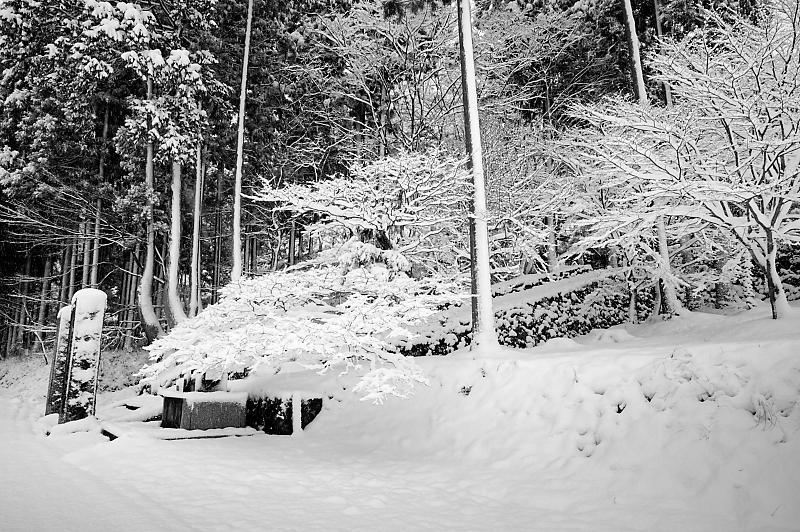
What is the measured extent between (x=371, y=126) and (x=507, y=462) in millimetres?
11813

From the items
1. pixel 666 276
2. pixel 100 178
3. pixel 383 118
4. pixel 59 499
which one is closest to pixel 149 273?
pixel 100 178

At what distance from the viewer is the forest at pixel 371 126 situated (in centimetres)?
957

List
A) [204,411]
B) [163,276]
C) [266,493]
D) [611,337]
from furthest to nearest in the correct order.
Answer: [163,276] < [611,337] < [204,411] < [266,493]

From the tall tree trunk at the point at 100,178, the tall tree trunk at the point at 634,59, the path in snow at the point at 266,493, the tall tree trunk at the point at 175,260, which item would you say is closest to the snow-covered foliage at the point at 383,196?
the path in snow at the point at 266,493

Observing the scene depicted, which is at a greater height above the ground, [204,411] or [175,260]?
[175,260]

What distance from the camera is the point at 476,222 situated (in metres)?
8.34

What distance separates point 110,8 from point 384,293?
35.5ft

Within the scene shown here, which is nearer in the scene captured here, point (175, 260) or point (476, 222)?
point (476, 222)

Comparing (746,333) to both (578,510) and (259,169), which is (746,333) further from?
(259,169)

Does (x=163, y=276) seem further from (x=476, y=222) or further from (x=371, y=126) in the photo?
(x=476, y=222)

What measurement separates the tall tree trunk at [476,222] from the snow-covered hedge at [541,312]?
7.48ft

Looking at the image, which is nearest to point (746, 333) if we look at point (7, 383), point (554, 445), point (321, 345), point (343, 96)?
point (554, 445)

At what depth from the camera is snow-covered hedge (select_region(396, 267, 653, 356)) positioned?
412 inches

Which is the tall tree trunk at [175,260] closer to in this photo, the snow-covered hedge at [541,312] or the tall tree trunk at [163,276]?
→ the tall tree trunk at [163,276]
